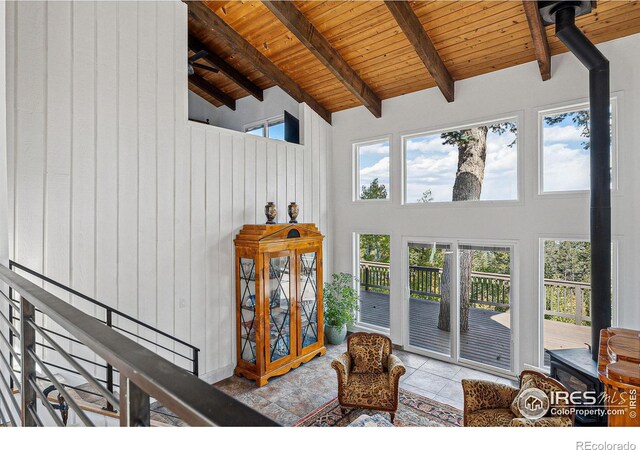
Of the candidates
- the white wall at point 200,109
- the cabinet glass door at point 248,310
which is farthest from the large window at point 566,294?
the white wall at point 200,109

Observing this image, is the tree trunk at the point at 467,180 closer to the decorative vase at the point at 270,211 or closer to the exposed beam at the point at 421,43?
the exposed beam at the point at 421,43

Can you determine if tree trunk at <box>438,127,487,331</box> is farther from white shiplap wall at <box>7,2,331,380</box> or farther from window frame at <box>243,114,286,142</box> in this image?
window frame at <box>243,114,286,142</box>

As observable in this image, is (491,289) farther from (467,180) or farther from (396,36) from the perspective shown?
(396,36)

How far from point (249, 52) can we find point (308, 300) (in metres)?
3.63

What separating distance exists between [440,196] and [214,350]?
385cm

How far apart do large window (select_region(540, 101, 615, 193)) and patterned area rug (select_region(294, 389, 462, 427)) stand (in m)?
2.89

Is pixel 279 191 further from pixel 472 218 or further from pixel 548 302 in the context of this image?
pixel 548 302

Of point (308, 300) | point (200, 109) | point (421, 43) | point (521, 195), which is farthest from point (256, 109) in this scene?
point (521, 195)

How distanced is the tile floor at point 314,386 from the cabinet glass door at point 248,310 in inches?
14.6

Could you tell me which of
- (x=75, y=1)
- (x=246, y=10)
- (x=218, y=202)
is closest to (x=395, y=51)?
(x=246, y=10)

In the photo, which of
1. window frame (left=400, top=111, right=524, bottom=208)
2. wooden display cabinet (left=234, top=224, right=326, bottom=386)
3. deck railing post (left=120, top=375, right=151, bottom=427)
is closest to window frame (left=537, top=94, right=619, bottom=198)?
window frame (left=400, top=111, right=524, bottom=208)

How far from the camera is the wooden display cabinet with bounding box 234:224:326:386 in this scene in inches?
170

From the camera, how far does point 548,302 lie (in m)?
4.20

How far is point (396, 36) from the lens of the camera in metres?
4.20
